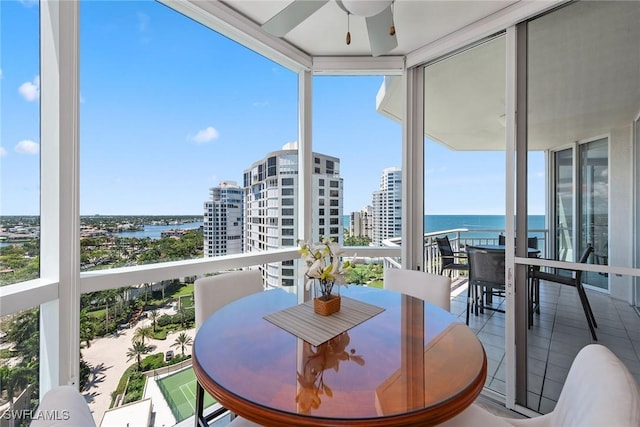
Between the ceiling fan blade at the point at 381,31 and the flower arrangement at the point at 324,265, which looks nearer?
the flower arrangement at the point at 324,265

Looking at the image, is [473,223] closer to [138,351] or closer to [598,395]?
[598,395]

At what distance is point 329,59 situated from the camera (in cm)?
273

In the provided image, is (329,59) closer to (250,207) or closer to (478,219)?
(250,207)

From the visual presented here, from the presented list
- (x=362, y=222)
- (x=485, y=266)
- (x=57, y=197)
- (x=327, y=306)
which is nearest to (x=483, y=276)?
(x=485, y=266)

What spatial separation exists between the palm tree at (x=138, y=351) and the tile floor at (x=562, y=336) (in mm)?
2593

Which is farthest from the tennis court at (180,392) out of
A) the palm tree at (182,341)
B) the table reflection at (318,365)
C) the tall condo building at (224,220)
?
the table reflection at (318,365)

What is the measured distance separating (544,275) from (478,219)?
69 centimetres

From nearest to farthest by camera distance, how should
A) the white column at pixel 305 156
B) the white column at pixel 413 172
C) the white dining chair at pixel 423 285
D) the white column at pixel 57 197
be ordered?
the white column at pixel 57 197 < the white dining chair at pixel 423 285 < the white column at pixel 413 172 < the white column at pixel 305 156

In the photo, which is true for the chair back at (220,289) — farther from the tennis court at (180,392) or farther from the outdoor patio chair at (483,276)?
the outdoor patio chair at (483,276)

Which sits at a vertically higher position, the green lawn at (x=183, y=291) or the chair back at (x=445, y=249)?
the chair back at (x=445, y=249)

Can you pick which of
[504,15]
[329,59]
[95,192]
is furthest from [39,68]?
[504,15]

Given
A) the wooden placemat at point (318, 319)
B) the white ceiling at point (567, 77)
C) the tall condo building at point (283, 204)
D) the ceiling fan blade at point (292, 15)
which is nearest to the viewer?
the wooden placemat at point (318, 319)

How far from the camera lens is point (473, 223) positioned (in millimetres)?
2584

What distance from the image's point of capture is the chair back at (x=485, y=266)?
2232 mm
